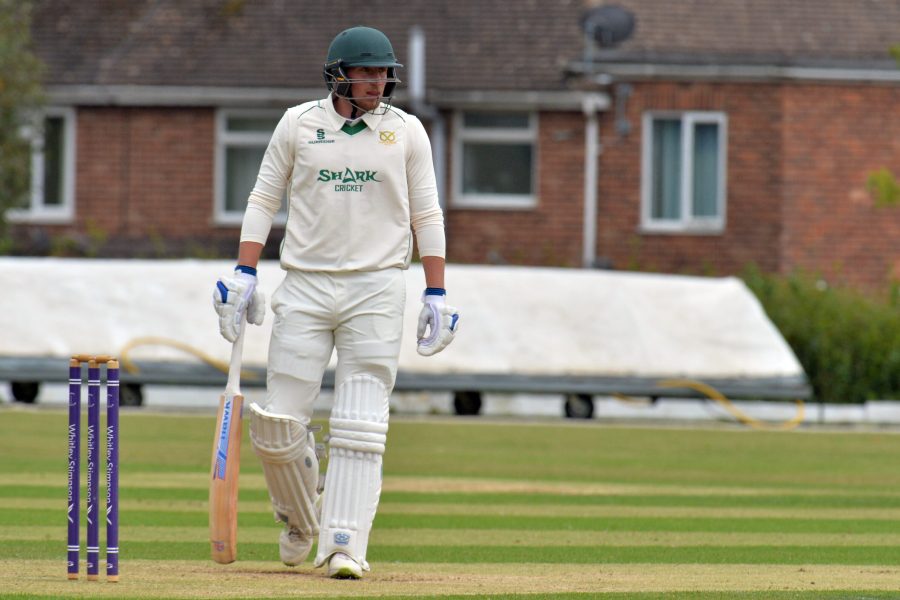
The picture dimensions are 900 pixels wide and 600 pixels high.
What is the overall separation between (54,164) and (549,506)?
16.7 m

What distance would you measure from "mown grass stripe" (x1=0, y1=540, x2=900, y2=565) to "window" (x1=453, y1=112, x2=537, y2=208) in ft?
54.4

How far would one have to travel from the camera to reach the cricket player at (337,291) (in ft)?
22.7

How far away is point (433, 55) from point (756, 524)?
1610 centimetres

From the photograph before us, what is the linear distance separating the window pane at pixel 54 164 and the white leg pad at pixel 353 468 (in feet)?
63.9

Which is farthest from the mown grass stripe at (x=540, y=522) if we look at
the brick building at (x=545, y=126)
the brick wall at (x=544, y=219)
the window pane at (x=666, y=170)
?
the window pane at (x=666, y=170)

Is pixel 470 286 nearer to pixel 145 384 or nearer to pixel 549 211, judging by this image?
pixel 145 384

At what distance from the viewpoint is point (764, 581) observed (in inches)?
275

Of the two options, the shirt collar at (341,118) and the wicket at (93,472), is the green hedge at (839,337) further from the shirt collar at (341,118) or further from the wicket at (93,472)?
the wicket at (93,472)

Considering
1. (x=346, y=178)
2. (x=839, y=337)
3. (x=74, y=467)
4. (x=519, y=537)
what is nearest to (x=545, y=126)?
(x=839, y=337)

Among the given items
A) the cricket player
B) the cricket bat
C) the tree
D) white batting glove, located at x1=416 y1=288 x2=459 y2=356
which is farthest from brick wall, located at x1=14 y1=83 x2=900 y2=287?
the cricket bat

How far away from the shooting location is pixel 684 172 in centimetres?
2438

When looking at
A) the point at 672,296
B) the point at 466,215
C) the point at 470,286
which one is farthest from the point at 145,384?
the point at 466,215

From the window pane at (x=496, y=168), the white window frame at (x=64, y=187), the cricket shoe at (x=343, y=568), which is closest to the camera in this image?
the cricket shoe at (x=343, y=568)

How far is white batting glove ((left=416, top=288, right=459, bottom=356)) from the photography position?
709 cm
